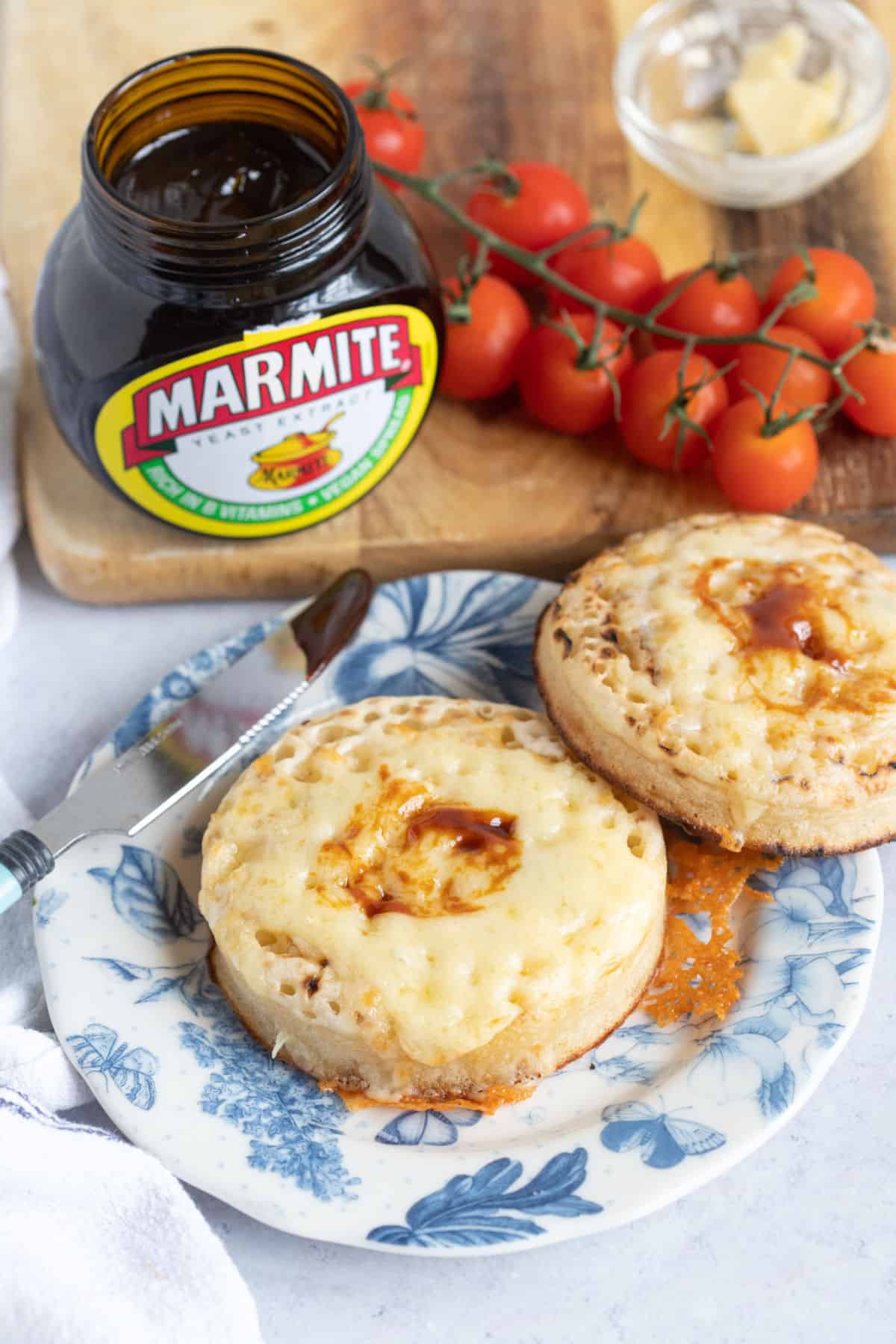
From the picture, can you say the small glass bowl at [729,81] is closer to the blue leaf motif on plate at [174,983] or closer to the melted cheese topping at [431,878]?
the melted cheese topping at [431,878]

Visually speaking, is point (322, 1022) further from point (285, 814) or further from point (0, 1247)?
point (0, 1247)

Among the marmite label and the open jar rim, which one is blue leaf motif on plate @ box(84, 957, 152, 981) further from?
the open jar rim

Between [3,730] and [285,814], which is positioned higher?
[285,814]

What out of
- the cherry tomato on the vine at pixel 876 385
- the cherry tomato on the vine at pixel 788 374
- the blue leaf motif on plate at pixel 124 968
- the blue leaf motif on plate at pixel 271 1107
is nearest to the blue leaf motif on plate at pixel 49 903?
the blue leaf motif on plate at pixel 124 968

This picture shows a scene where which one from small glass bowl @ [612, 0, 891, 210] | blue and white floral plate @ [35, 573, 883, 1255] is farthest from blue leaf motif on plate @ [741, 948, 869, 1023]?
small glass bowl @ [612, 0, 891, 210]

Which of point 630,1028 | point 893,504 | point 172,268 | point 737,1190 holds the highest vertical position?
point 172,268

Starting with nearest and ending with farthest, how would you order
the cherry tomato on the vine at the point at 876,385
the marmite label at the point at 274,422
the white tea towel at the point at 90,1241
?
the white tea towel at the point at 90,1241 → the marmite label at the point at 274,422 → the cherry tomato on the vine at the point at 876,385

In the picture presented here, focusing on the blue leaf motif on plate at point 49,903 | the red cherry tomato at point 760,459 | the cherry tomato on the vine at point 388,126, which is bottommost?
the blue leaf motif on plate at point 49,903

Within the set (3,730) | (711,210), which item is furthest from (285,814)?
(711,210)

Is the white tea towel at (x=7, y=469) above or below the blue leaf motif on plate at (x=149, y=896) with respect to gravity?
above
